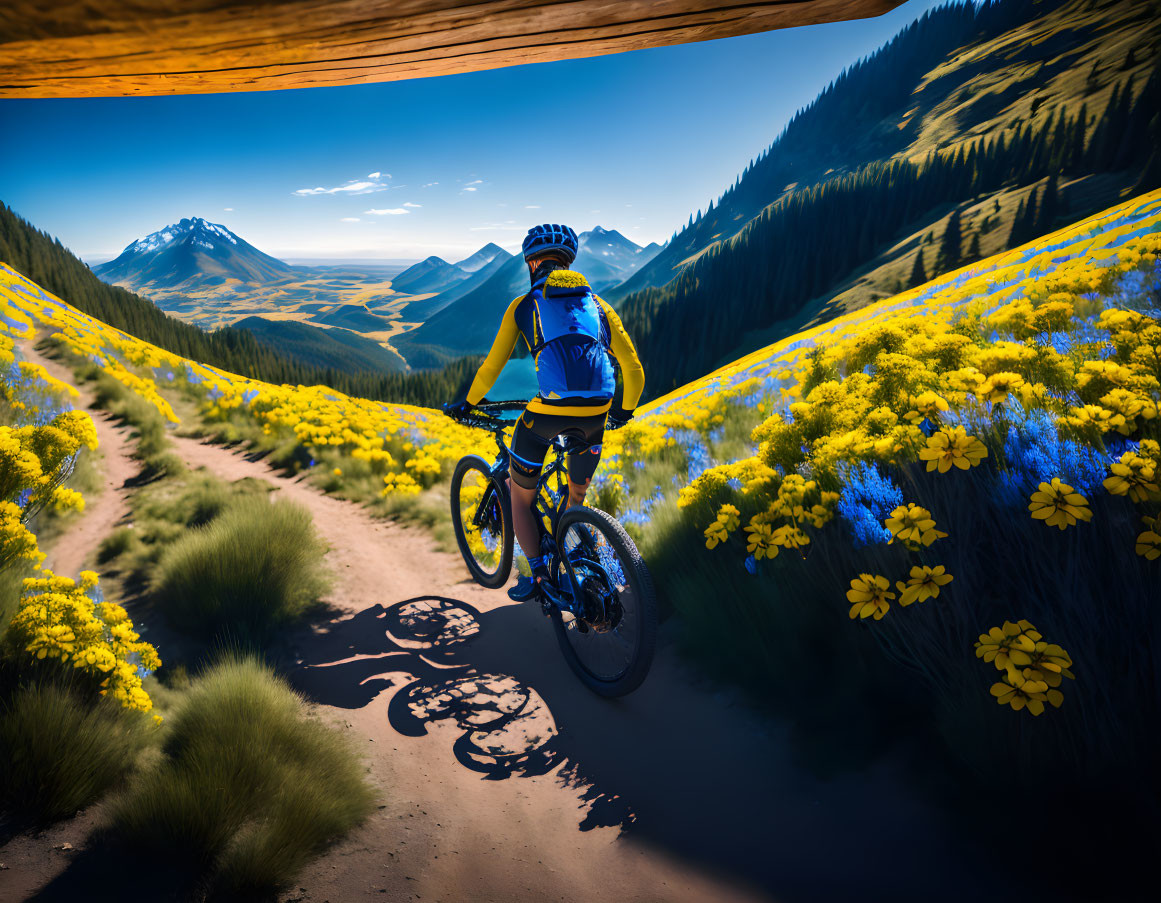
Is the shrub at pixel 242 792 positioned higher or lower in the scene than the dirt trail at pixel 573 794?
higher

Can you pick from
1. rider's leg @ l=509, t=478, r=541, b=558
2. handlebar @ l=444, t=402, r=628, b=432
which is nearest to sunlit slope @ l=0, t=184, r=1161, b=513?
rider's leg @ l=509, t=478, r=541, b=558

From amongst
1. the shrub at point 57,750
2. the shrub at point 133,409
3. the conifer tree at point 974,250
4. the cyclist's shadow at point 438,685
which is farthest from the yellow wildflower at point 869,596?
the conifer tree at point 974,250

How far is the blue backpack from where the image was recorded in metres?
3.39

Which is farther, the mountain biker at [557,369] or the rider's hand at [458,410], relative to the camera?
the rider's hand at [458,410]

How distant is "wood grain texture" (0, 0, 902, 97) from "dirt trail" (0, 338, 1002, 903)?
271 centimetres

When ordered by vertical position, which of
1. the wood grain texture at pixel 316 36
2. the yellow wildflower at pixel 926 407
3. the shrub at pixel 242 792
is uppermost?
the wood grain texture at pixel 316 36

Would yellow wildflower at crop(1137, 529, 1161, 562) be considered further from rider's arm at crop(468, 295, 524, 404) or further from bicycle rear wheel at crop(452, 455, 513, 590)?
bicycle rear wheel at crop(452, 455, 513, 590)

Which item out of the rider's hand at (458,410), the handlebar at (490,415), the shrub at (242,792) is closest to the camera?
the shrub at (242,792)

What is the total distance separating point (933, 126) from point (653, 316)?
142 m

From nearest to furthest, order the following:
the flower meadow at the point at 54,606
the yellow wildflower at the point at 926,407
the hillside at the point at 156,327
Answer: the flower meadow at the point at 54,606, the yellow wildflower at the point at 926,407, the hillside at the point at 156,327

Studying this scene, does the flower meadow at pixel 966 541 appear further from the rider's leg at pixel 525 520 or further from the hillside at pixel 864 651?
the rider's leg at pixel 525 520

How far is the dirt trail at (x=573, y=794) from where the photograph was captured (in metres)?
2.06

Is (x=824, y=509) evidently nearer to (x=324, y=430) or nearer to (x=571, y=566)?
(x=571, y=566)

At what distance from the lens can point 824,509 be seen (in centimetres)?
295
